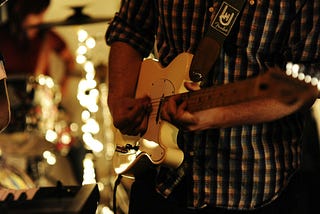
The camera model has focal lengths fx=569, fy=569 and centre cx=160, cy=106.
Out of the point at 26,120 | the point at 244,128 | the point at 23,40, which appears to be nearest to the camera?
the point at 244,128

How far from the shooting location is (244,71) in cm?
152

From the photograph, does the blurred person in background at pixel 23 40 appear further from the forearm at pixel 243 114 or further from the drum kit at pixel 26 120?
the forearm at pixel 243 114

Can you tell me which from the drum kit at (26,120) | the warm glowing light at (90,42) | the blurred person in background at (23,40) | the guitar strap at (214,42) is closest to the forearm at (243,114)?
the guitar strap at (214,42)

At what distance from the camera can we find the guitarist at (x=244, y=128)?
1489 mm

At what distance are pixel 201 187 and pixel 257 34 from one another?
441 millimetres

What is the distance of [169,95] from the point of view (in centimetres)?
160

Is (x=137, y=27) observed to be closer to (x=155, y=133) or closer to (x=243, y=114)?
(x=155, y=133)

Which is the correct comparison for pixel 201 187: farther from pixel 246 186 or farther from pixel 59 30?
pixel 59 30

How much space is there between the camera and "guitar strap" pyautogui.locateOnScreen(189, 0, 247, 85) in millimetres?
1507

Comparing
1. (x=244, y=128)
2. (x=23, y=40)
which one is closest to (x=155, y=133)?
(x=244, y=128)

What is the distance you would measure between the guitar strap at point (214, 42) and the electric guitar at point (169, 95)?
30 mm

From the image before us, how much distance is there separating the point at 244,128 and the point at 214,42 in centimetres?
25

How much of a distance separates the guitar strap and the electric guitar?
0.03 metres

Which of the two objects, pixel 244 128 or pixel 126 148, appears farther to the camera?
pixel 126 148
